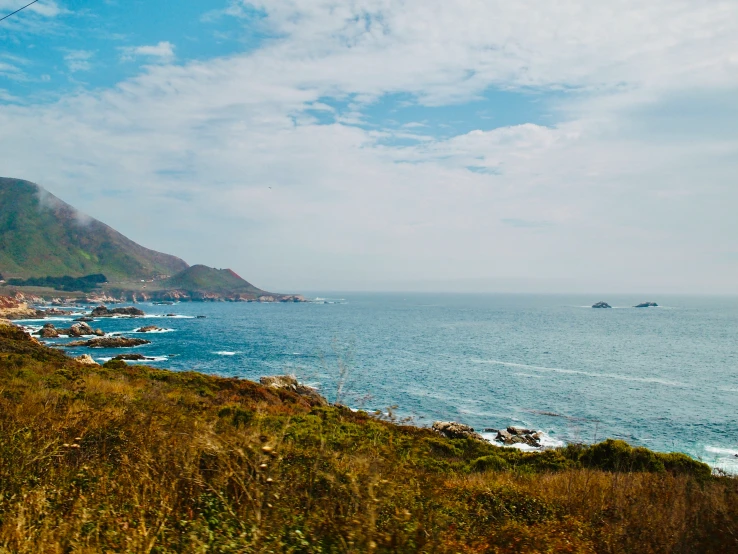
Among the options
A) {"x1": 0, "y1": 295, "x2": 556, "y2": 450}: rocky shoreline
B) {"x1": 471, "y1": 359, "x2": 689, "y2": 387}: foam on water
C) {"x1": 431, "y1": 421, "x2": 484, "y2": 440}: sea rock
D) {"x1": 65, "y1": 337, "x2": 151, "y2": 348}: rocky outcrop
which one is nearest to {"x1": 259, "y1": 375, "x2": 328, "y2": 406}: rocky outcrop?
{"x1": 0, "y1": 295, "x2": 556, "y2": 450}: rocky shoreline

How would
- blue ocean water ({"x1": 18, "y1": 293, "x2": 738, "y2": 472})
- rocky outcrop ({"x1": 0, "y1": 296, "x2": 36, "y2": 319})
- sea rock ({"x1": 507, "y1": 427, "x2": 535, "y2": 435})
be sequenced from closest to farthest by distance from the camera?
sea rock ({"x1": 507, "y1": 427, "x2": 535, "y2": 435})
blue ocean water ({"x1": 18, "y1": 293, "x2": 738, "y2": 472})
rocky outcrop ({"x1": 0, "y1": 296, "x2": 36, "y2": 319})

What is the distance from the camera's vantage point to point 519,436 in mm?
28984

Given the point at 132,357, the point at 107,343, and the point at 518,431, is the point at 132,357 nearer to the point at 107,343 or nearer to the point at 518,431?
the point at 107,343

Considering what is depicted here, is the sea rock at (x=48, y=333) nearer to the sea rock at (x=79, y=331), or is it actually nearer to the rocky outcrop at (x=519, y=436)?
the sea rock at (x=79, y=331)

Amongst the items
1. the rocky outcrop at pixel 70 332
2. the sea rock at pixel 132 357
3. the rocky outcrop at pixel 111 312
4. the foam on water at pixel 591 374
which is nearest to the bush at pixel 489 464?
the foam on water at pixel 591 374

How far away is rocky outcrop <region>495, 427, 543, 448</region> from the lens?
91.5ft

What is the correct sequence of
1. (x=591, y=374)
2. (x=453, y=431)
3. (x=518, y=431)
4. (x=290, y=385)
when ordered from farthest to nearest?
(x=591, y=374) → (x=290, y=385) → (x=518, y=431) → (x=453, y=431)

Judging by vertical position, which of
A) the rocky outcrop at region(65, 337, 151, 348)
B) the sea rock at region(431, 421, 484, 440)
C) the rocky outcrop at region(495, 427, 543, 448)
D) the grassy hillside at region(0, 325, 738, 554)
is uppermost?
the grassy hillside at region(0, 325, 738, 554)

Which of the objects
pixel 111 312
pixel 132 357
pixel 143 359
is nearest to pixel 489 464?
pixel 143 359

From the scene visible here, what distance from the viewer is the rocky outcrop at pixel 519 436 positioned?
27875 mm

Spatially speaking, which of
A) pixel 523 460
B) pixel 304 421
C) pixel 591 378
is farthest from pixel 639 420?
pixel 304 421

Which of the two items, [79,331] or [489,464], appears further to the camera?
[79,331]

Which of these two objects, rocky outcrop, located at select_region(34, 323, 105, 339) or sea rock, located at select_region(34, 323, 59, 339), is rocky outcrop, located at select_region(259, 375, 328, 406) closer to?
sea rock, located at select_region(34, 323, 59, 339)

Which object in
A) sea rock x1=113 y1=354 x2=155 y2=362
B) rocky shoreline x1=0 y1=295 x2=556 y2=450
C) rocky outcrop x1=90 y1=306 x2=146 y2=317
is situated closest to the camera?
rocky shoreline x1=0 y1=295 x2=556 y2=450
